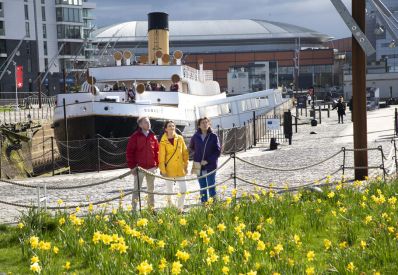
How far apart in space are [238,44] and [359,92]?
111081 millimetres

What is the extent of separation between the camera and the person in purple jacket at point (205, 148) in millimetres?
11375

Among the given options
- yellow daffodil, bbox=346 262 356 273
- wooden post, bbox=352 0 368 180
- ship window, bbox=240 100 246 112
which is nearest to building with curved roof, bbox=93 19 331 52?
ship window, bbox=240 100 246 112

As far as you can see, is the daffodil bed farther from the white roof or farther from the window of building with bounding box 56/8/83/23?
the white roof

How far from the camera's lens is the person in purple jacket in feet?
37.3

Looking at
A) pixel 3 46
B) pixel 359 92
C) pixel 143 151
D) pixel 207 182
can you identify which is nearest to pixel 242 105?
pixel 359 92

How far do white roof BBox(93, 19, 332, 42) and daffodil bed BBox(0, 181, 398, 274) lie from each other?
11291 cm

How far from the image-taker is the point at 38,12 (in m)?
79.6

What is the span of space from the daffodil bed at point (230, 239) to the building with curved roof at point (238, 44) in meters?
94.8

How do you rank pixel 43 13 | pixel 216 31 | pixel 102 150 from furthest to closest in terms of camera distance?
pixel 216 31 < pixel 43 13 < pixel 102 150

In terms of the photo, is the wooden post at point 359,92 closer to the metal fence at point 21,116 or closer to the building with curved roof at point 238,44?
the metal fence at point 21,116

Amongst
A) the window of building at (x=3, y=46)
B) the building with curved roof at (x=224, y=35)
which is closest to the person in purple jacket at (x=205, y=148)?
the window of building at (x=3, y=46)

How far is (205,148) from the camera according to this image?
37.6ft

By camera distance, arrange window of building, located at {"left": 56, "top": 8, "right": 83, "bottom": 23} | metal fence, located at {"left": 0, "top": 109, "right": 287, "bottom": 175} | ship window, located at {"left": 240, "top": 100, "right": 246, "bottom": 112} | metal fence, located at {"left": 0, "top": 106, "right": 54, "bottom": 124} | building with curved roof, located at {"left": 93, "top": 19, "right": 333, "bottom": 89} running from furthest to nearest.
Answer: building with curved roof, located at {"left": 93, "top": 19, "right": 333, "bottom": 89} → window of building, located at {"left": 56, "top": 8, "right": 83, "bottom": 23} → ship window, located at {"left": 240, "top": 100, "right": 246, "bottom": 112} → metal fence, located at {"left": 0, "top": 106, "right": 54, "bottom": 124} → metal fence, located at {"left": 0, "top": 109, "right": 287, "bottom": 175}

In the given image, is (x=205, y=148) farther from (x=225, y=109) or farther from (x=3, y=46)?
(x=3, y=46)
